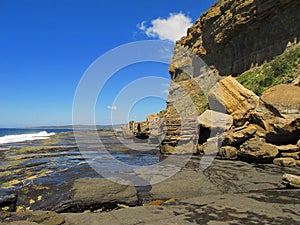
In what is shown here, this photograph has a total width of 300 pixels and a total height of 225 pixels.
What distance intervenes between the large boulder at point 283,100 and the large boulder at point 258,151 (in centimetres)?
193

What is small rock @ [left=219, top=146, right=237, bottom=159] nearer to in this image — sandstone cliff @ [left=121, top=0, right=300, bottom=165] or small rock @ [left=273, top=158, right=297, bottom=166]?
sandstone cliff @ [left=121, top=0, right=300, bottom=165]

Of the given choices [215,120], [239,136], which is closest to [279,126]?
[239,136]

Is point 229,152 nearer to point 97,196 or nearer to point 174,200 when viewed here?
point 174,200

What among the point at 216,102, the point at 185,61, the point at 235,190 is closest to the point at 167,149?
the point at 216,102

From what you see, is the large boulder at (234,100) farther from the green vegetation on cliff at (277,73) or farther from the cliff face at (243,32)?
the cliff face at (243,32)

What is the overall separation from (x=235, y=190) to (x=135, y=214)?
395 centimetres

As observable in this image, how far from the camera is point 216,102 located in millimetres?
19297

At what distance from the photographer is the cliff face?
103 ft

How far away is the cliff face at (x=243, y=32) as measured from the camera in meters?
31.4

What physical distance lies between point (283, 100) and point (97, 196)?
11535 millimetres

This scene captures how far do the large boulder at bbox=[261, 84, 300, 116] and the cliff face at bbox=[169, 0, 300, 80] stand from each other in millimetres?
20344

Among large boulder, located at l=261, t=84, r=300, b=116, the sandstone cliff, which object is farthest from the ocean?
large boulder, located at l=261, t=84, r=300, b=116

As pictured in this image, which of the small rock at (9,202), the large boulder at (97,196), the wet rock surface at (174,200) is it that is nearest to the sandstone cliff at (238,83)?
the wet rock surface at (174,200)

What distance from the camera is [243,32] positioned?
3809 cm
